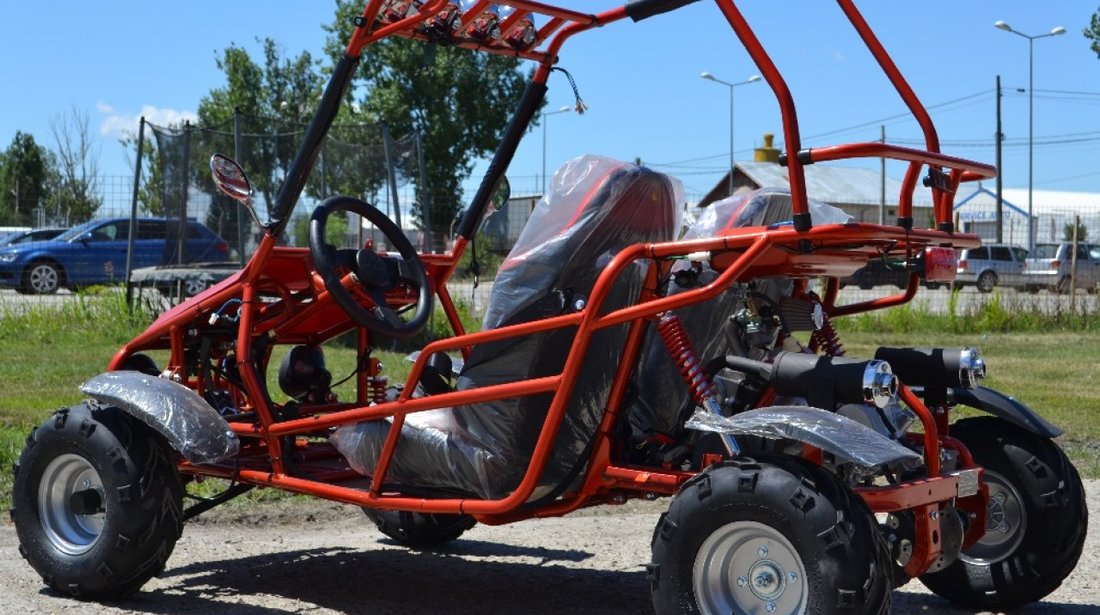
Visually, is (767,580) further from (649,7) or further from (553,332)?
(649,7)

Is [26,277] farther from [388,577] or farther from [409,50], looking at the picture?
[388,577]

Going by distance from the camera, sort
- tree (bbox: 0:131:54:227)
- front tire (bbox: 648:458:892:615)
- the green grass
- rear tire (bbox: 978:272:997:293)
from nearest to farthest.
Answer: front tire (bbox: 648:458:892:615), the green grass, rear tire (bbox: 978:272:997:293), tree (bbox: 0:131:54:227)

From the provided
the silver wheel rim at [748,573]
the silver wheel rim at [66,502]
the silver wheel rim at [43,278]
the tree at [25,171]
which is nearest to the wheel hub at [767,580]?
the silver wheel rim at [748,573]

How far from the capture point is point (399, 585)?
5.86 meters

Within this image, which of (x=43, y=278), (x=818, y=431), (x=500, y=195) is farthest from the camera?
(x=43, y=278)

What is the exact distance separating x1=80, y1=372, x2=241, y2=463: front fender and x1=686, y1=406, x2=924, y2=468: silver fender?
1891 mm

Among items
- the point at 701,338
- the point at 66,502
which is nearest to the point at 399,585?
the point at 66,502

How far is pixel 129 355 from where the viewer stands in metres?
5.99

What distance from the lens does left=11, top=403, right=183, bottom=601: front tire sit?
5270 mm

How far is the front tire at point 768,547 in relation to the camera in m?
3.99

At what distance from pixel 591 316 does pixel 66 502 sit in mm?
2415

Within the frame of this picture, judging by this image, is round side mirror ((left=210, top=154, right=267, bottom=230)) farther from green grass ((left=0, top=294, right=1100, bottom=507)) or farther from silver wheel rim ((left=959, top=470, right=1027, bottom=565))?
silver wheel rim ((left=959, top=470, right=1027, bottom=565))

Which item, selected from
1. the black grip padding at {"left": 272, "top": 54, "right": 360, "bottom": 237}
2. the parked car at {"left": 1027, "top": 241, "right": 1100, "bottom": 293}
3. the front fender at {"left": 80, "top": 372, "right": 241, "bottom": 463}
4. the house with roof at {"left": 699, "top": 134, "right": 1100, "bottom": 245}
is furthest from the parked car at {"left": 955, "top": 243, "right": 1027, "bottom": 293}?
the front fender at {"left": 80, "top": 372, "right": 241, "bottom": 463}

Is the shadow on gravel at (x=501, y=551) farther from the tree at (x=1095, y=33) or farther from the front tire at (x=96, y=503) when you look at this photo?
the tree at (x=1095, y=33)
